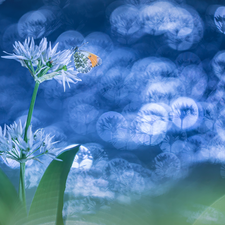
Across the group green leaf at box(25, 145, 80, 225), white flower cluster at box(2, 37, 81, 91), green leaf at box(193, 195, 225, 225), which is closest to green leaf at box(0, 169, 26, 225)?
green leaf at box(25, 145, 80, 225)

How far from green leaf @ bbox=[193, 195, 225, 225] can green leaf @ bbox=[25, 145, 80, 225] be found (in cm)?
30

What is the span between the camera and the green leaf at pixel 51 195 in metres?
0.30

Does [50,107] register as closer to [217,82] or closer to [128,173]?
[128,173]

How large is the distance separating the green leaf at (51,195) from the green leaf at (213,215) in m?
0.30

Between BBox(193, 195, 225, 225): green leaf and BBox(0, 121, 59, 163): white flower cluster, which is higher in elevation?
BBox(0, 121, 59, 163): white flower cluster

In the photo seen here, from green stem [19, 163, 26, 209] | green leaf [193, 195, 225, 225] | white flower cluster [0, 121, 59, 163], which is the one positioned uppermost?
white flower cluster [0, 121, 59, 163]

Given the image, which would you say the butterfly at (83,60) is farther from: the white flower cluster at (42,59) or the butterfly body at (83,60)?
the white flower cluster at (42,59)

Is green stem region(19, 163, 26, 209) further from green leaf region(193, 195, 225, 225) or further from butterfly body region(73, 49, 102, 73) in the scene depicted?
green leaf region(193, 195, 225, 225)

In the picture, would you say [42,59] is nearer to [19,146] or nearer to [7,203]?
[19,146]

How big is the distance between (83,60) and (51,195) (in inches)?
10.9

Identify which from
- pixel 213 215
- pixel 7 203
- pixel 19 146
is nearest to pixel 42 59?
pixel 19 146

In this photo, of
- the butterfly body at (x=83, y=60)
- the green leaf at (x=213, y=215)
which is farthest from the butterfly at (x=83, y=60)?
the green leaf at (x=213, y=215)

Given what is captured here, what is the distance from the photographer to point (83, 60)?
1.32 ft

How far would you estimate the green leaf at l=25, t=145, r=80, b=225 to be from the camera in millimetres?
304
